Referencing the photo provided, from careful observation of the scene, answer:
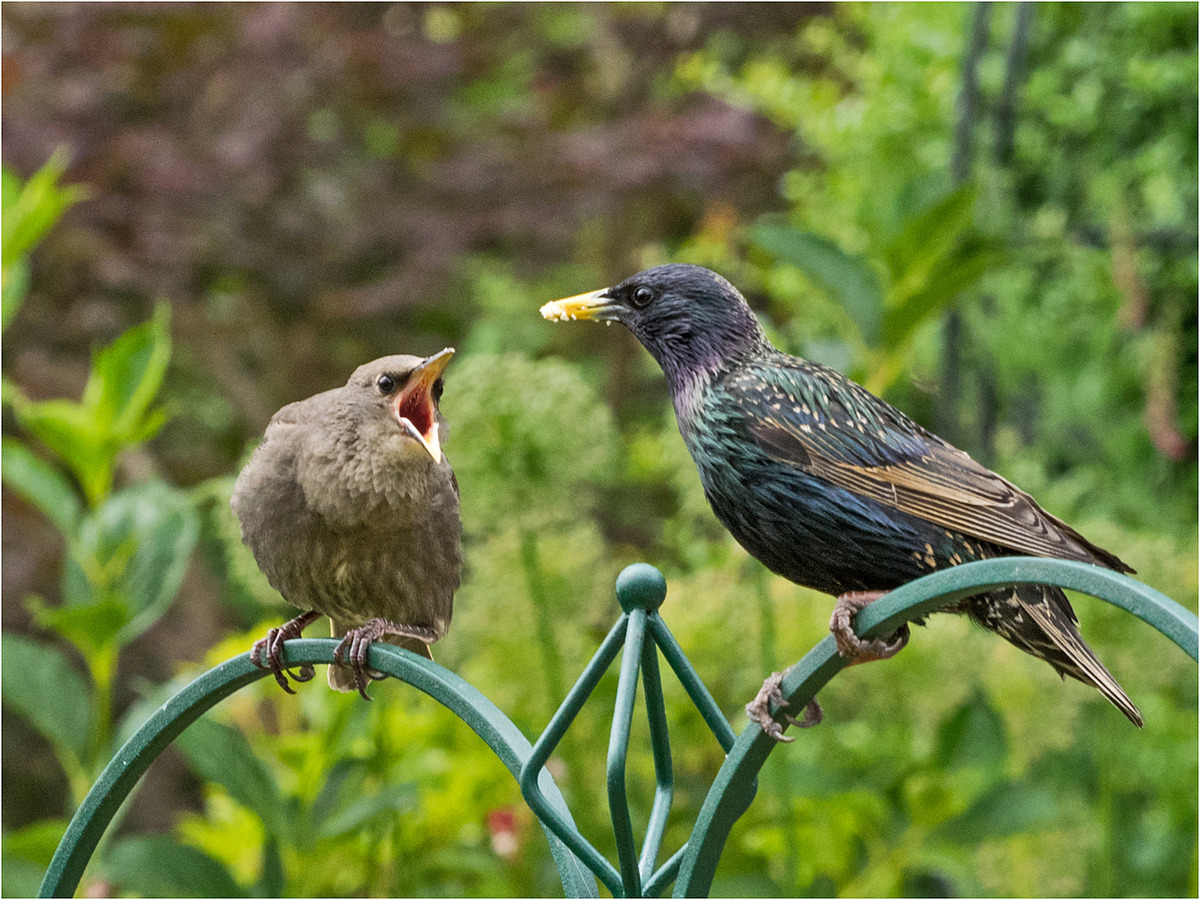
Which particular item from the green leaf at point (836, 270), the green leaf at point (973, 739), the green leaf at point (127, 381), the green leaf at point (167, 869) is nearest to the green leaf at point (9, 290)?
the green leaf at point (127, 381)

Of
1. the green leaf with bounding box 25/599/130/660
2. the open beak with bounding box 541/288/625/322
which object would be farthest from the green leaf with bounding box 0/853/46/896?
the open beak with bounding box 541/288/625/322

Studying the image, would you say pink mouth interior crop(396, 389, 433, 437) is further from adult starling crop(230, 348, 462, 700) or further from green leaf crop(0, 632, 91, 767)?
green leaf crop(0, 632, 91, 767)

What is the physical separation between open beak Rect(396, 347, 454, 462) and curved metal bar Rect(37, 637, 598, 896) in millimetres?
216

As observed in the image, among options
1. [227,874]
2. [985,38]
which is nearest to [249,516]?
[227,874]

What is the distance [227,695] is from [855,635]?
0.66m


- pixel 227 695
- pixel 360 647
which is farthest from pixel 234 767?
pixel 360 647

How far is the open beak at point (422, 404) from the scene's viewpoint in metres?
1.18

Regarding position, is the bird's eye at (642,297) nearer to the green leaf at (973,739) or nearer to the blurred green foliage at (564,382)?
the blurred green foliage at (564,382)

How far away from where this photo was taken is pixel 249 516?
1386 mm

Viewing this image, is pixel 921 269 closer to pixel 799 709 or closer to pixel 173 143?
pixel 799 709

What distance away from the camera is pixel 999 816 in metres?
2.05

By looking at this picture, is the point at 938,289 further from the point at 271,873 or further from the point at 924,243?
the point at 271,873

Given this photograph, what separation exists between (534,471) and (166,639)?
2.48 m

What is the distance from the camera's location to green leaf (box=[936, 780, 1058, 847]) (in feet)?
6.67
